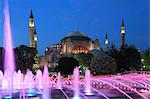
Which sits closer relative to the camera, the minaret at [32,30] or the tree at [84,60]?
the tree at [84,60]

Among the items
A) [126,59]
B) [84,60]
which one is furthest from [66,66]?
[84,60]

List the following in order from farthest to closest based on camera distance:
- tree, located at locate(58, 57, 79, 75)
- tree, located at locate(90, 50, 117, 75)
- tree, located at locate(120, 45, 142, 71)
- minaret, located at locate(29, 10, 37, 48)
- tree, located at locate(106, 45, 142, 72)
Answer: minaret, located at locate(29, 10, 37, 48) → tree, located at locate(120, 45, 142, 71) → tree, located at locate(106, 45, 142, 72) → tree, located at locate(58, 57, 79, 75) → tree, located at locate(90, 50, 117, 75)

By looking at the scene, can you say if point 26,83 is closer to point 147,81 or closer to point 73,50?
point 147,81

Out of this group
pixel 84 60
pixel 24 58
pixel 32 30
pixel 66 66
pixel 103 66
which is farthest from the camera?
pixel 32 30

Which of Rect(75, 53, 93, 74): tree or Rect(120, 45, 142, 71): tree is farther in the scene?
Rect(75, 53, 93, 74): tree

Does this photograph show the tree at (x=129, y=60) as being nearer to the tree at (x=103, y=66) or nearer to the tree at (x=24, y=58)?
the tree at (x=103, y=66)

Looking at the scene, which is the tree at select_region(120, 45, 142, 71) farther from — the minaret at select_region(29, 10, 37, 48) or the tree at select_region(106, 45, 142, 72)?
the minaret at select_region(29, 10, 37, 48)

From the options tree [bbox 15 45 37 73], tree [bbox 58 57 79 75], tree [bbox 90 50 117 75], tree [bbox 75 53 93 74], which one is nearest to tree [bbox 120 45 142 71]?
tree [bbox 75 53 93 74]

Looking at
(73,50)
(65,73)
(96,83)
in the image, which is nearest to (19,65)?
(65,73)

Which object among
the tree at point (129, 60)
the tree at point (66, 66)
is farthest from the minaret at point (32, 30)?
the tree at point (129, 60)

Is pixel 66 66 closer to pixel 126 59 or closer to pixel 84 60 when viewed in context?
pixel 126 59

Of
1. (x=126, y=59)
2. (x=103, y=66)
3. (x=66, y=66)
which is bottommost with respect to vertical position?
(x=103, y=66)

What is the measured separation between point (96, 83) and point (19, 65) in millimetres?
16177

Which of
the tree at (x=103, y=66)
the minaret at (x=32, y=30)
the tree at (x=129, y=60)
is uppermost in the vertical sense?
the minaret at (x=32, y=30)
